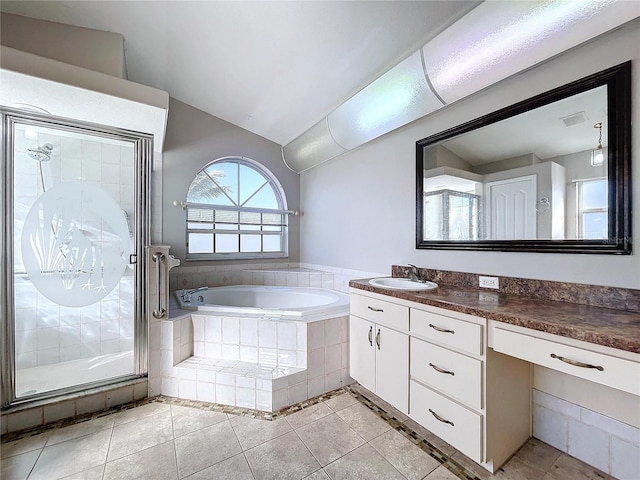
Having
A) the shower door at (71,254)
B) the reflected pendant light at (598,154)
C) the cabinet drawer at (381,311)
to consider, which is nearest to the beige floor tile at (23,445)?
the shower door at (71,254)

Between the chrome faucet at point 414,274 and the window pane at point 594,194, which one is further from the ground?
the window pane at point 594,194

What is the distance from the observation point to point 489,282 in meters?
1.71

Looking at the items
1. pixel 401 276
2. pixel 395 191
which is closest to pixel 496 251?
pixel 401 276

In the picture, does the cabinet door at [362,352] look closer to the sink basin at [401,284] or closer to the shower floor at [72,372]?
the sink basin at [401,284]

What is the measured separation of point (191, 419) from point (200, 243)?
1.98 metres

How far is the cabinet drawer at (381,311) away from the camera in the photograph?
1620 millimetres

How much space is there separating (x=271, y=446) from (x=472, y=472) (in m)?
1.06

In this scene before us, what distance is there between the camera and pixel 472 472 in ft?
4.42

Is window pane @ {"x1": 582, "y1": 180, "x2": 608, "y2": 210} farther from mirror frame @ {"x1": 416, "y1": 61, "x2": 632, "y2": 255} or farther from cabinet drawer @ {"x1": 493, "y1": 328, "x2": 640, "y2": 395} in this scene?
cabinet drawer @ {"x1": 493, "y1": 328, "x2": 640, "y2": 395}

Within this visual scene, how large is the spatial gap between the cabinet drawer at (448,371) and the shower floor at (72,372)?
6.92ft

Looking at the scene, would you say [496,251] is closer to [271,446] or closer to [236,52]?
[271,446]

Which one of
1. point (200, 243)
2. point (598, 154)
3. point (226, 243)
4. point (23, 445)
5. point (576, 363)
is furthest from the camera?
point (226, 243)

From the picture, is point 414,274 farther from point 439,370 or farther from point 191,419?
point 191,419

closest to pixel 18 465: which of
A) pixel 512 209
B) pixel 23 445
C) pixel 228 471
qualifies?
pixel 23 445
